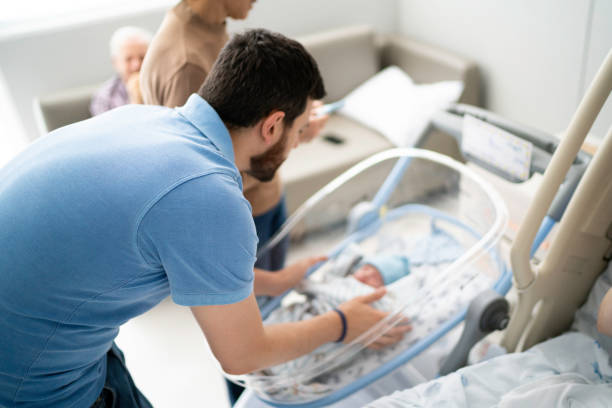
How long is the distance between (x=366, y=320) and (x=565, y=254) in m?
0.49

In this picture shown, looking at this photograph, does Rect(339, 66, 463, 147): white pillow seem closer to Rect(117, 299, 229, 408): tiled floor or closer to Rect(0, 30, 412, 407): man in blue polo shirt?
Rect(117, 299, 229, 408): tiled floor

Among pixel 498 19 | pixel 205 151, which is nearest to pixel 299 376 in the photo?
pixel 205 151

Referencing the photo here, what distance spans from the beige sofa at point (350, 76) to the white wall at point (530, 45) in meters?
0.11

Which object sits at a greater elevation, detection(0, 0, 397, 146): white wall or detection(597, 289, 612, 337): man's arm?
detection(597, 289, 612, 337): man's arm

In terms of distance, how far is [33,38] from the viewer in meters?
2.75

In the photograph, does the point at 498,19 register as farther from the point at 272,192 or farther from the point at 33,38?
the point at 33,38

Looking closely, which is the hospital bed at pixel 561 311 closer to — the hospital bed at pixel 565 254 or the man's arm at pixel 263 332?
the hospital bed at pixel 565 254

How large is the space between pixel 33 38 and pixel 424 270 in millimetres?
2380

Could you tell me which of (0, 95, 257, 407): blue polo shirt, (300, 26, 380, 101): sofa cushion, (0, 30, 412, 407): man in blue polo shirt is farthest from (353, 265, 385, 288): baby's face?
(300, 26, 380, 101): sofa cushion

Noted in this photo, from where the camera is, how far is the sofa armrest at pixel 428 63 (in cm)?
275

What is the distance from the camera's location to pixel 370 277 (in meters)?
1.61

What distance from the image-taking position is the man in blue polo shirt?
0.83 metres

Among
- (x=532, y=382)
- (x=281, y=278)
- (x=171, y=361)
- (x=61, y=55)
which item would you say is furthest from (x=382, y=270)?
(x=61, y=55)

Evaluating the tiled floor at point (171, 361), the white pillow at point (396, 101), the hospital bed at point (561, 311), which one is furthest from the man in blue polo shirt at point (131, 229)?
the white pillow at point (396, 101)
